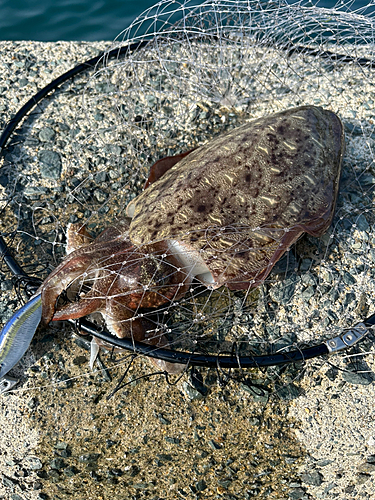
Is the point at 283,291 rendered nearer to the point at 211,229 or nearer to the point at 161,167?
the point at 211,229

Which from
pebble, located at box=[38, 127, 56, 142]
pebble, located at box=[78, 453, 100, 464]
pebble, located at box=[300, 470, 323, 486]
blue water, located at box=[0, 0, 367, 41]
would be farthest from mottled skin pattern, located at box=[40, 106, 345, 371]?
blue water, located at box=[0, 0, 367, 41]

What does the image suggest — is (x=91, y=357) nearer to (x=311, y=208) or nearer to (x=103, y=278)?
(x=103, y=278)

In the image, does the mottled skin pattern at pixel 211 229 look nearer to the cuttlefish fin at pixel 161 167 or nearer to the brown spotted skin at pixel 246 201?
the brown spotted skin at pixel 246 201

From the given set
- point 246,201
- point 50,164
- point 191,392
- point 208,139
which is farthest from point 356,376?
point 50,164

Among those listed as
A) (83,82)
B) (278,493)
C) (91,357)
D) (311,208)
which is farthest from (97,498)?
(83,82)

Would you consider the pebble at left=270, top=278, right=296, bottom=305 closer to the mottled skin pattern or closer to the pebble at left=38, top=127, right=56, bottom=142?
the mottled skin pattern
